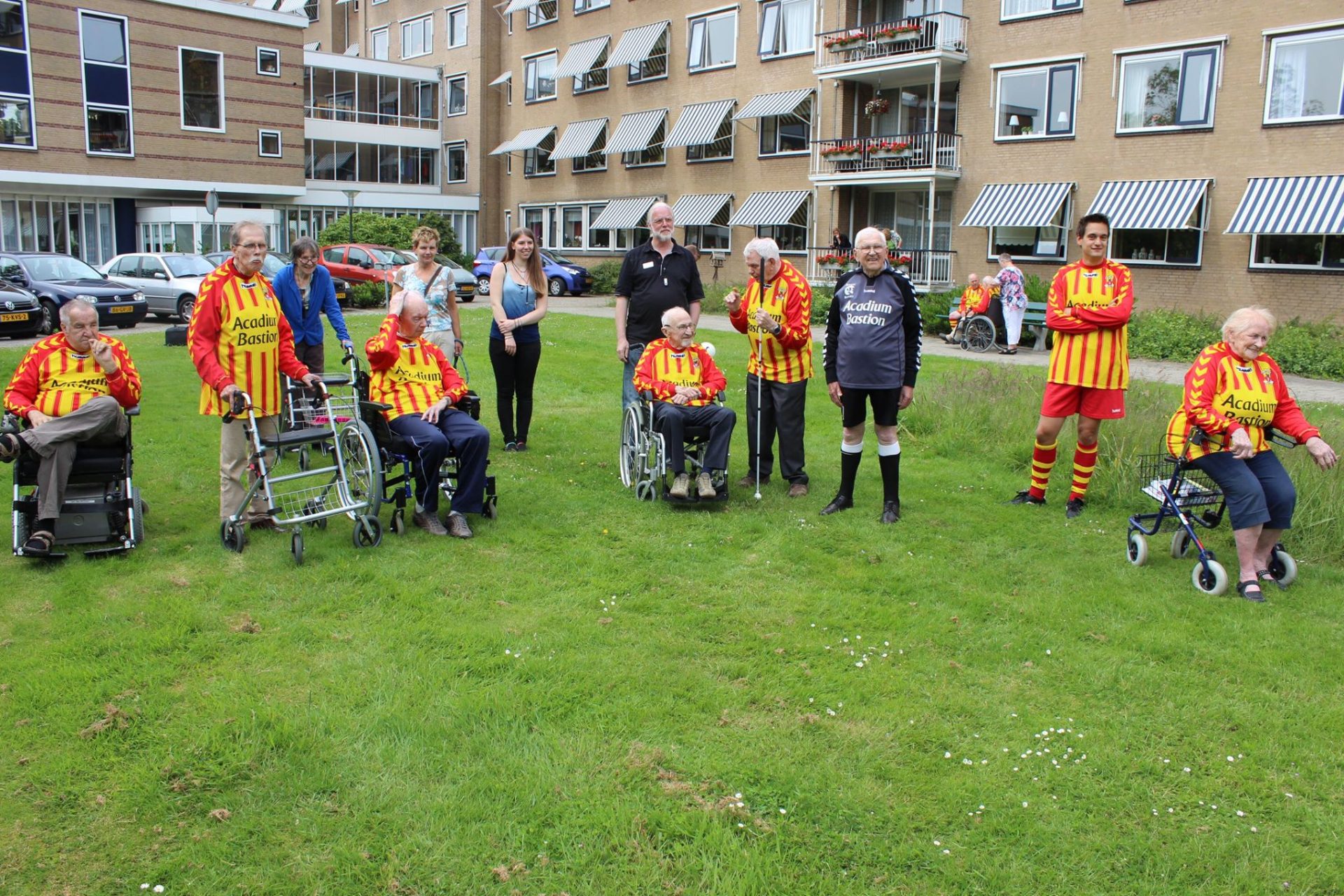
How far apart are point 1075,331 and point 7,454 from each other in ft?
21.8

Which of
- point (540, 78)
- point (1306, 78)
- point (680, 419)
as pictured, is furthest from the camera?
point (540, 78)

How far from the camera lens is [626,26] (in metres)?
36.4

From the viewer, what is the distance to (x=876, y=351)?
23.6 ft

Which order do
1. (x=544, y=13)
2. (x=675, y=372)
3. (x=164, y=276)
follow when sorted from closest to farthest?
(x=675, y=372), (x=164, y=276), (x=544, y=13)

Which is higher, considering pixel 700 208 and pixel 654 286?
pixel 700 208

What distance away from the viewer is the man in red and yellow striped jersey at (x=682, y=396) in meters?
7.49

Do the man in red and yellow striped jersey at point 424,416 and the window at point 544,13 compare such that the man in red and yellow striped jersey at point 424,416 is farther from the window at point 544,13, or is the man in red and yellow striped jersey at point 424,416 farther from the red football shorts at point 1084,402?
the window at point 544,13

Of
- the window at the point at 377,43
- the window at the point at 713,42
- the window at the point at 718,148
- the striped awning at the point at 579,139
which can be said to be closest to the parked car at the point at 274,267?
the window at the point at 718,148

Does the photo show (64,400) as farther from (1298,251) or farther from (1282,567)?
(1298,251)

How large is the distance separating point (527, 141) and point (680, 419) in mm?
35698

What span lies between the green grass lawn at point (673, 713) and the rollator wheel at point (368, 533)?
0.64 feet

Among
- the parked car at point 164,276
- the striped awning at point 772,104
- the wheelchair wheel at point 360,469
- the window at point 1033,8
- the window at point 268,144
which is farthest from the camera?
the window at point 268,144

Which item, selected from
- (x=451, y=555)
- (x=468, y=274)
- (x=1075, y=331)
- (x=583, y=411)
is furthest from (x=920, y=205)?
(x=451, y=555)

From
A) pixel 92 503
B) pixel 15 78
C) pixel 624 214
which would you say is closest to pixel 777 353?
pixel 92 503
